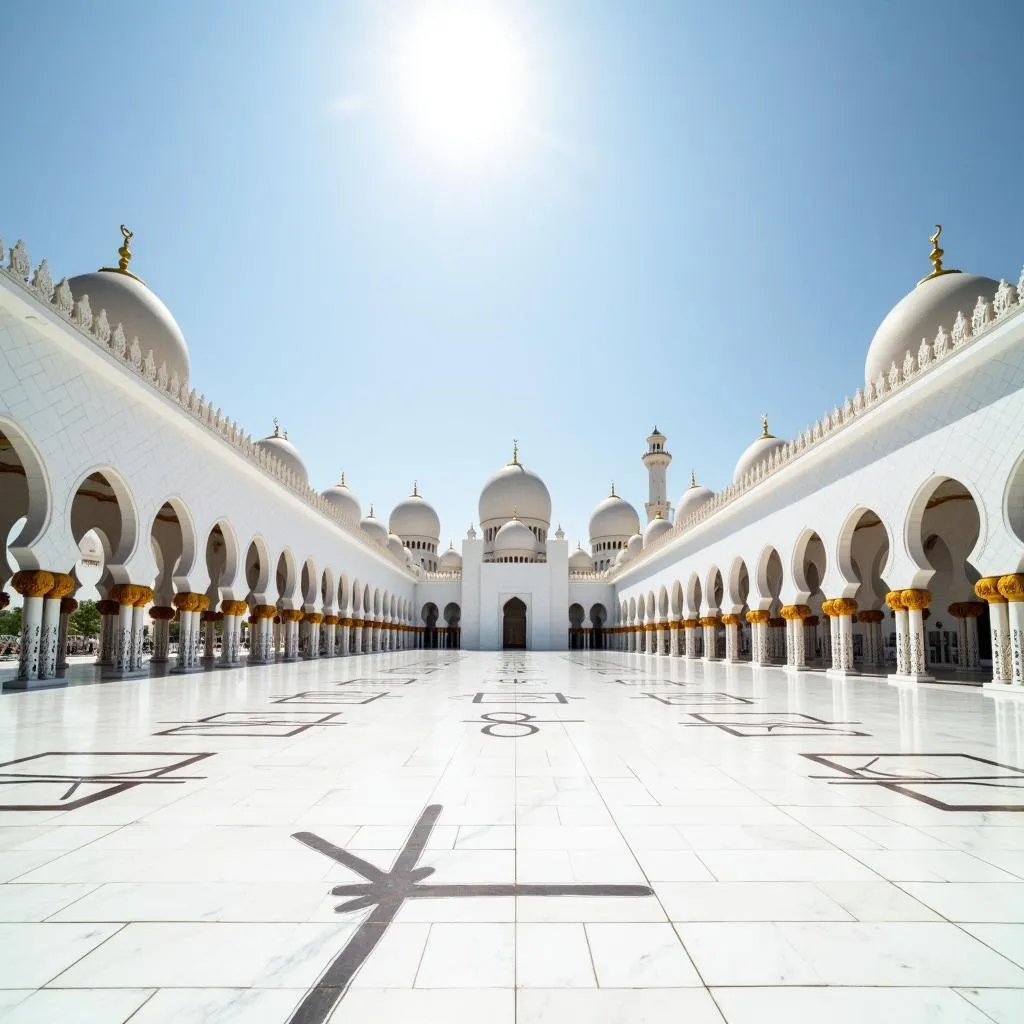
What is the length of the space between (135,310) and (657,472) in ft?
102

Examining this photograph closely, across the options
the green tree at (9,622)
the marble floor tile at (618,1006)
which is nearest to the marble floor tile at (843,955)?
the marble floor tile at (618,1006)

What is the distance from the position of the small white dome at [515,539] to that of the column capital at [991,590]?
27292mm

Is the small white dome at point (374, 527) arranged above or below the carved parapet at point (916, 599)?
above

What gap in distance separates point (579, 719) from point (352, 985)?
→ 4900 millimetres

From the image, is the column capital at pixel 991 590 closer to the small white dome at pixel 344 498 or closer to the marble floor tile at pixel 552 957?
the marble floor tile at pixel 552 957

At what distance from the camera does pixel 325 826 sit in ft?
9.48

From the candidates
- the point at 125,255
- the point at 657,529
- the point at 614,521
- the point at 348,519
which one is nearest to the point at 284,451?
the point at 348,519

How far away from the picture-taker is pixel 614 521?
40.7 meters

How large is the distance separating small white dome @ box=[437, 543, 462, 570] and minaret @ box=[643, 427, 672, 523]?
41.6 ft

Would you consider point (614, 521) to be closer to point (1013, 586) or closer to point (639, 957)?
point (1013, 586)

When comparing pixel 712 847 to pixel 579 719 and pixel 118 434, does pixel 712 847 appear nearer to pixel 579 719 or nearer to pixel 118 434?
pixel 579 719

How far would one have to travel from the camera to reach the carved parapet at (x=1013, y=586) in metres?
8.76

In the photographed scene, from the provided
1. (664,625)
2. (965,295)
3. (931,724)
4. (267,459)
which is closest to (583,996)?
(931,724)

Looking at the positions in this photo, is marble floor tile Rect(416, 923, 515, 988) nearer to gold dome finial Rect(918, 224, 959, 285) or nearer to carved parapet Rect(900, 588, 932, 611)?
carved parapet Rect(900, 588, 932, 611)
